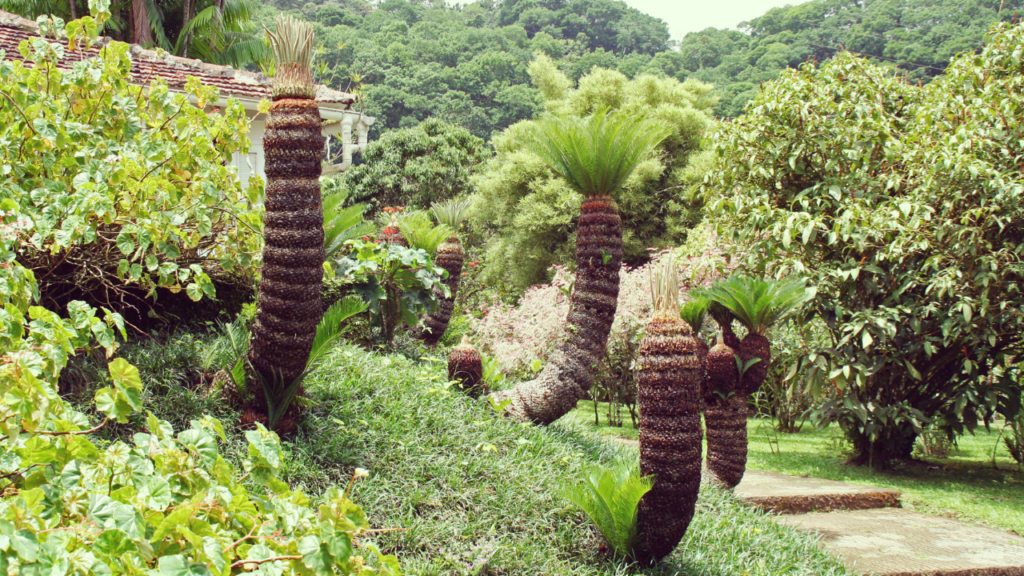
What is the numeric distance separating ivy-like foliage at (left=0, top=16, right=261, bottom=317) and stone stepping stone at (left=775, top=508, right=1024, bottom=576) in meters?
4.47

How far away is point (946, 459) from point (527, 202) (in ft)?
33.2

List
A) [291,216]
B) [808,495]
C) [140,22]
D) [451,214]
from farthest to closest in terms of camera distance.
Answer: [140,22]
[451,214]
[808,495]
[291,216]

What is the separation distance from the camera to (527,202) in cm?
1627

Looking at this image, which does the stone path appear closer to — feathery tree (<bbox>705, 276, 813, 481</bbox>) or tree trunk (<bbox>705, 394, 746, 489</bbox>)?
tree trunk (<bbox>705, 394, 746, 489</bbox>)

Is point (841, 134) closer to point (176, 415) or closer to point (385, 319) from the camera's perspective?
point (385, 319)

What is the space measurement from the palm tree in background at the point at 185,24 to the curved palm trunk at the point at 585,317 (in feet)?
53.4

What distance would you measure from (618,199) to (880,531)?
11.6 metres

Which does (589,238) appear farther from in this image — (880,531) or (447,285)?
(880,531)

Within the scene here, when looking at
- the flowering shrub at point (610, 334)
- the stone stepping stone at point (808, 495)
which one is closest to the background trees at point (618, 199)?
the flowering shrub at point (610, 334)

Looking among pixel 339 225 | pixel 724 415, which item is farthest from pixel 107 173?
pixel 724 415

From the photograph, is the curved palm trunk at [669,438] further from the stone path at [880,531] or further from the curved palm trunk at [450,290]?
the curved palm trunk at [450,290]

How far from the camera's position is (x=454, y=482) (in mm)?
4047

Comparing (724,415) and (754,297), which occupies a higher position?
(754,297)

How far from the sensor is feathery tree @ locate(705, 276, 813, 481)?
4930 millimetres
